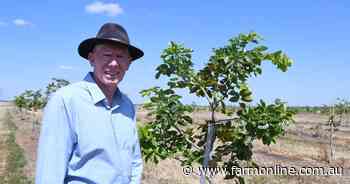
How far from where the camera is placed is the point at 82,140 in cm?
191

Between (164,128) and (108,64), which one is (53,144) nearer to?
(108,64)

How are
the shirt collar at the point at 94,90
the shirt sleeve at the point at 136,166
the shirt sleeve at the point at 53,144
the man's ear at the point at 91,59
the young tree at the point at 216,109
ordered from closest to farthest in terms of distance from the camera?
the shirt sleeve at the point at 53,144
the shirt collar at the point at 94,90
the man's ear at the point at 91,59
the shirt sleeve at the point at 136,166
the young tree at the point at 216,109

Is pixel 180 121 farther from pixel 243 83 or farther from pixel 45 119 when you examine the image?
pixel 45 119

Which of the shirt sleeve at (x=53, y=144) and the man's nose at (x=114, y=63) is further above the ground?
the man's nose at (x=114, y=63)

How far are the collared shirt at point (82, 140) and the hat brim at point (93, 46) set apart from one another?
6.2 inches

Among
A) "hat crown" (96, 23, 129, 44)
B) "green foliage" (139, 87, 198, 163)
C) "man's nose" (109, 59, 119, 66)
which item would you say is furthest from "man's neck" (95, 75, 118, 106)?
"green foliage" (139, 87, 198, 163)

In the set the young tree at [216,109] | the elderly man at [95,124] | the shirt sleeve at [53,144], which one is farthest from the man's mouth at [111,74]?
the young tree at [216,109]

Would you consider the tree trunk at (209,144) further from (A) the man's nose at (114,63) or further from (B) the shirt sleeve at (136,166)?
(A) the man's nose at (114,63)

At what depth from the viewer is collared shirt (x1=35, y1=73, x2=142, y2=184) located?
1.84 m

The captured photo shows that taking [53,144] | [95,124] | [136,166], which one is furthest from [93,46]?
[136,166]

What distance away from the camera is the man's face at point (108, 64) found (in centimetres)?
208

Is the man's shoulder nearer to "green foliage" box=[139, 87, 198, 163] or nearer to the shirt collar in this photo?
the shirt collar

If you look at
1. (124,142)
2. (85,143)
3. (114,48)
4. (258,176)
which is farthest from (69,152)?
(258,176)

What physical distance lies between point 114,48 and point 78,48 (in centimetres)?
19
